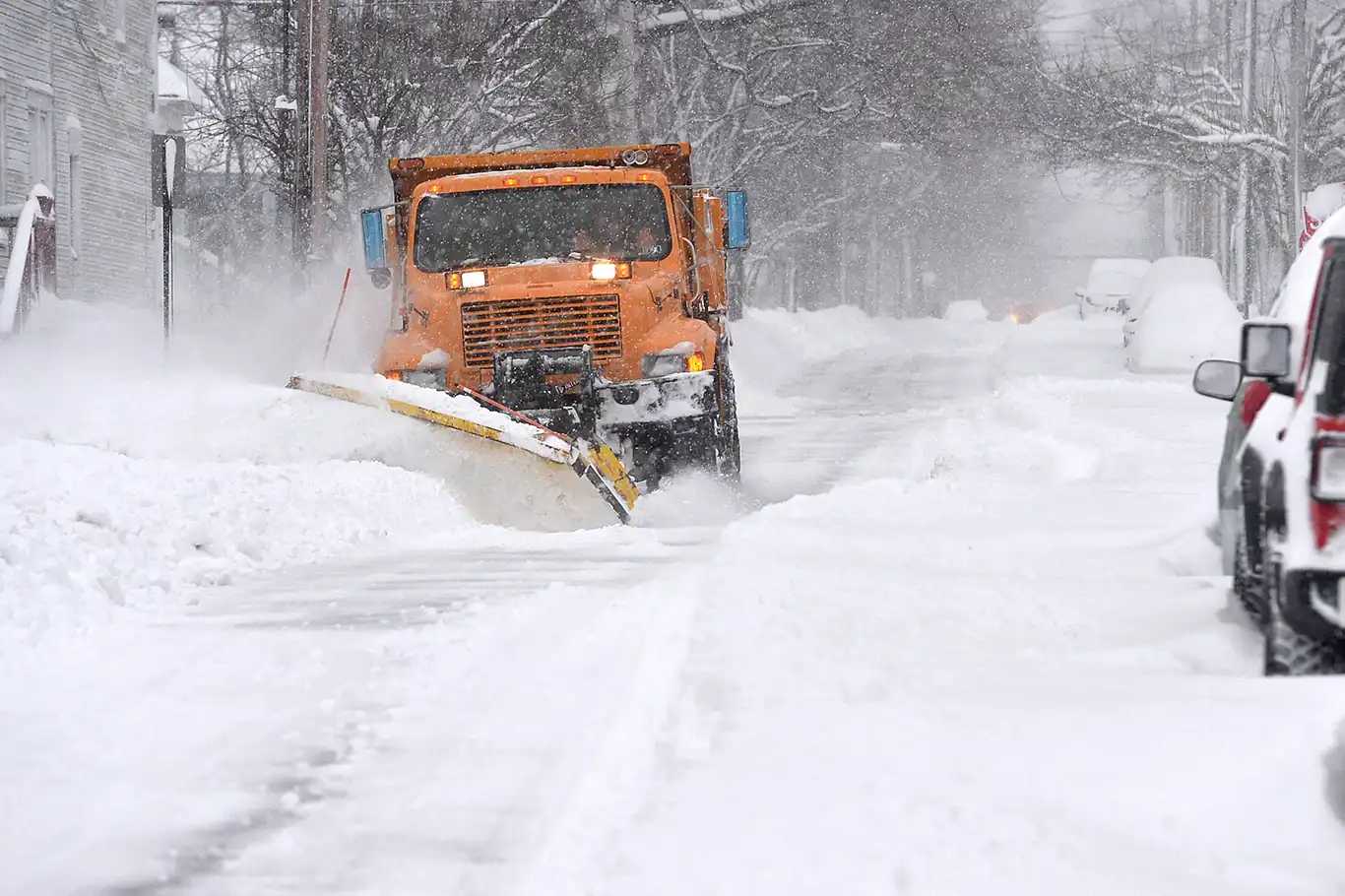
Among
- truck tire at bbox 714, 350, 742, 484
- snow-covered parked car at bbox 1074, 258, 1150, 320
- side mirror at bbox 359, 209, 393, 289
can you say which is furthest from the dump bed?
snow-covered parked car at bbox 1074, 258, 1150, 320

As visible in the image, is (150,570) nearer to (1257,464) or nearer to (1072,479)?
(1257,464)

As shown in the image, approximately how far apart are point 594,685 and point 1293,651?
208cm

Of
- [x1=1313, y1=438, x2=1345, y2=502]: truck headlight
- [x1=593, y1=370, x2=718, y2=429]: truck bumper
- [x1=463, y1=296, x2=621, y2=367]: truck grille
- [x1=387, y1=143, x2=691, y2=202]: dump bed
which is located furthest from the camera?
[x1=387, y1=143, x2=691, y2=202]: dump bed

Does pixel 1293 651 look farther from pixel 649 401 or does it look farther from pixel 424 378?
pixel 424 378

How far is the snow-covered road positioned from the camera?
12.1 feet

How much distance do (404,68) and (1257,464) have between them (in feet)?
70.9

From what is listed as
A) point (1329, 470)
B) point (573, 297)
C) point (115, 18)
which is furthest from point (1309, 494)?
point (115, 18)

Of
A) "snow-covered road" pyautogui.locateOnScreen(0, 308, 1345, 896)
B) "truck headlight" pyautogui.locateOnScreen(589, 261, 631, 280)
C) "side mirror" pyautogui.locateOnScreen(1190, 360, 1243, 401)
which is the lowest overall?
"snow-covered road" pyautogui.locateOnScreen(0, 308, 1345, 896)

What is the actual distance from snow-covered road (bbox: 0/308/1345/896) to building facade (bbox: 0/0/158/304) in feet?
52.4

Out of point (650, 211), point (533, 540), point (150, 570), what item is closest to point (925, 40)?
point (650, 211)

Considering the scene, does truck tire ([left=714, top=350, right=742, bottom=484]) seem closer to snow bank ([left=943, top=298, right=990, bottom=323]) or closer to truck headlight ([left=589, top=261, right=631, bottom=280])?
truck headlight ([left=589, top=261, right=631, bottom=280])

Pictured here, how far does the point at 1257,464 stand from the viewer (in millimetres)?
5398

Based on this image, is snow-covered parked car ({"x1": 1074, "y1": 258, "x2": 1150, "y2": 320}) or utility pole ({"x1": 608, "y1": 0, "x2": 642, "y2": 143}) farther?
snow-covered parked car ({"x1": 1074, "y1": 258, "x2": 1150, "y2": 320})

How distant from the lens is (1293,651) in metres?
4.99
